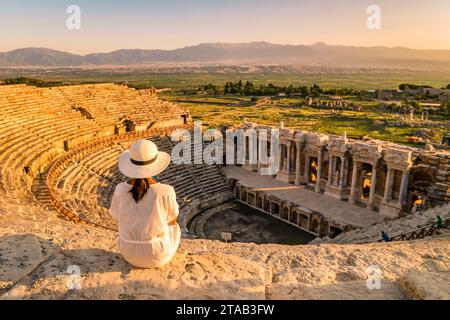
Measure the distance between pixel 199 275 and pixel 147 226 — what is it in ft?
3.85

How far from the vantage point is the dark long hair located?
5.76 m

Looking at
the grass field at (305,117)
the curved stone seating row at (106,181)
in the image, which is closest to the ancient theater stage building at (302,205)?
the curved stone seating row at (106,181)

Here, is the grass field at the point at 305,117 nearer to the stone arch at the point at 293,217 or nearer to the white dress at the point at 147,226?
the stone arch at the point at 293,217

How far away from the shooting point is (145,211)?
5762mm

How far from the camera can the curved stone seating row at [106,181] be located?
19.6 meters

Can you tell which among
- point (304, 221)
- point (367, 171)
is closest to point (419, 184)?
point (367, 171)

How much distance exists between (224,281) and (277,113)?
74492 millimetres

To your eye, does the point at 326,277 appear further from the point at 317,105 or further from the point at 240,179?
the point at 317,105

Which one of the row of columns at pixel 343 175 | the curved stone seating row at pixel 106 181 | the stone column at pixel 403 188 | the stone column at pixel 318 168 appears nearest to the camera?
the curved stone seating row at pixel 106 181

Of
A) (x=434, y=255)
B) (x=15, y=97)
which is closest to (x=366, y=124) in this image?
(x=15, y=97)

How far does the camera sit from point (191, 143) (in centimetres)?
3588

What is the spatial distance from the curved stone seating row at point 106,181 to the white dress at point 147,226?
1033 cm
